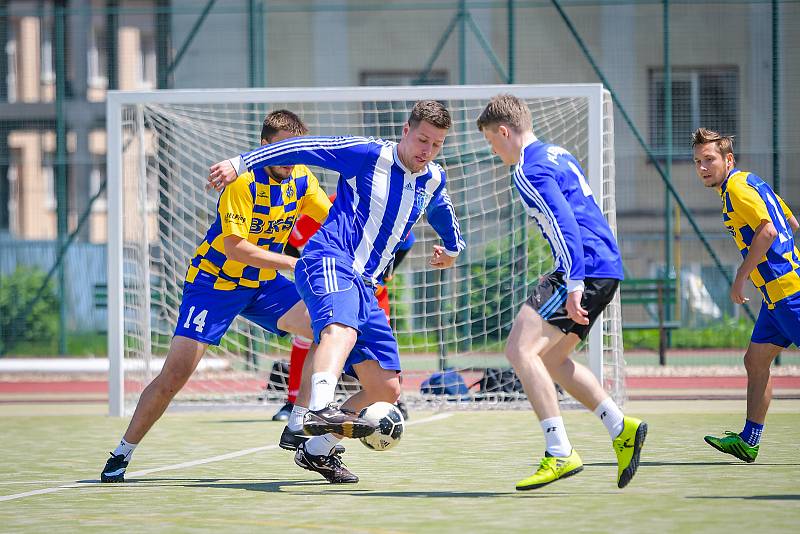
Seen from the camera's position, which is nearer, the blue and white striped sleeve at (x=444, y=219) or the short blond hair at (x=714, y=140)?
the blue and white striped sleeve at (x=444, y=219)

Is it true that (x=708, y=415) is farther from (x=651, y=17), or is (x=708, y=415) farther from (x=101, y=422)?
(x=651, y=17)

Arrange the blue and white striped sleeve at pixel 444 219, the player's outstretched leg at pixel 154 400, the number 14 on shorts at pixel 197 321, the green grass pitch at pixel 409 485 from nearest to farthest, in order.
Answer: the green grass pitch at pixel 409 485 → the player's outstretched leg at pixel 154 400 → the blue and white striped sleeve at pixel 444 219 → the number 14 on shorts at pixel 197 321

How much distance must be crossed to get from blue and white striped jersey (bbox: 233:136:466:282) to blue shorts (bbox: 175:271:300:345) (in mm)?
939

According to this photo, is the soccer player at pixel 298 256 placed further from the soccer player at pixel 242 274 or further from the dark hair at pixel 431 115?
the dark hair at pixel 431 115

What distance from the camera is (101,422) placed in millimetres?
9836

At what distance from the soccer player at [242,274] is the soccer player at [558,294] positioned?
143 centimetres

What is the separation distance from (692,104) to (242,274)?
11.2m

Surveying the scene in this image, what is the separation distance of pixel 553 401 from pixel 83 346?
430 inches

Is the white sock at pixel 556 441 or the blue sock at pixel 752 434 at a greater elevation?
the white sock at pixel 556 441

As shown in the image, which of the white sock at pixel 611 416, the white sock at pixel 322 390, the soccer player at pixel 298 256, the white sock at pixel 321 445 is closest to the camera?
the white sock at pixel 322 390

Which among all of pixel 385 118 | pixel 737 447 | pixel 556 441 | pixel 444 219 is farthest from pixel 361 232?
pixel 385 118

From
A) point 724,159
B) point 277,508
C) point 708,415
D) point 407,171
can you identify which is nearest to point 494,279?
point 708,415

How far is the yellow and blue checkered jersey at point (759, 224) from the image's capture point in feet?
22.2

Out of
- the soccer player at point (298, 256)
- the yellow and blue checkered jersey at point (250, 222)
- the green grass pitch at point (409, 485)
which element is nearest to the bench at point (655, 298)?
the green grass pitch at point (409, 485)
